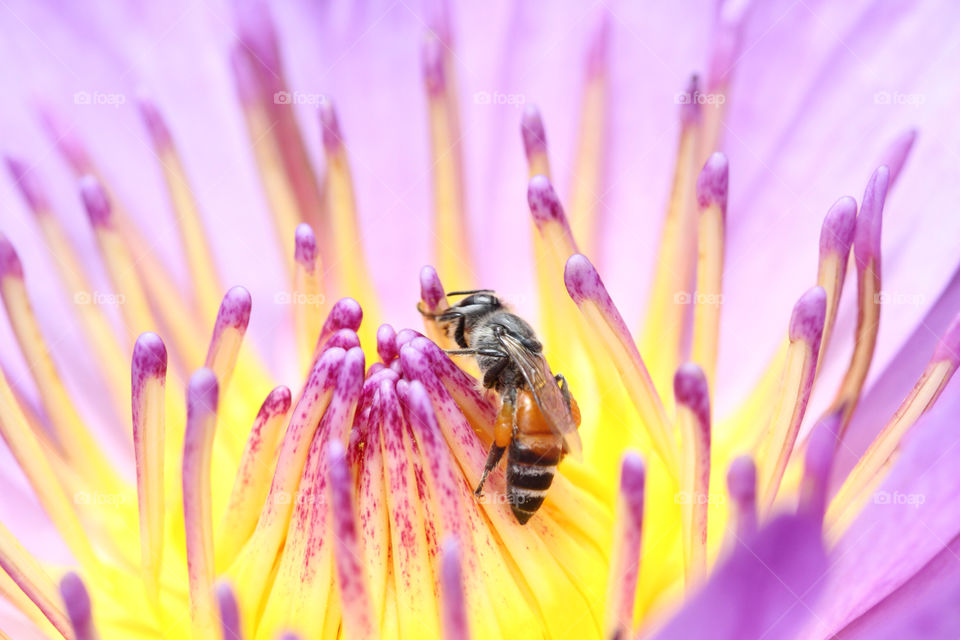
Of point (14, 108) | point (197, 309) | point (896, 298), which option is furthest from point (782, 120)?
point (14, 108)

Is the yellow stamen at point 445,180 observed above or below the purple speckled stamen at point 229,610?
above

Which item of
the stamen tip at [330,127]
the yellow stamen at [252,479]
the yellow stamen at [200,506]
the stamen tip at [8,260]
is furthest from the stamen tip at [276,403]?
the stamen tip at [330,127]

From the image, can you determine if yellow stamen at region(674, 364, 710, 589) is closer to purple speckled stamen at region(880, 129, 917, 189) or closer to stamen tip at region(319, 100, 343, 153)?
purple speckled stamen at region(880, 129, 917, 189)

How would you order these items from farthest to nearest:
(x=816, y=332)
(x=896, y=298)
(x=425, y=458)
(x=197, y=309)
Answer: (x=197, y=309) → (x=896, y=298) → (x=816, y=332) → (x=425, y=458)

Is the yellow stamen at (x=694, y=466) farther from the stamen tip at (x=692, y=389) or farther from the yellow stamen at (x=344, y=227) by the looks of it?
the yellow stamen at (x=344, y=227)

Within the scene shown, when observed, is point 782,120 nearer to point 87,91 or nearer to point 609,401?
point 609,401

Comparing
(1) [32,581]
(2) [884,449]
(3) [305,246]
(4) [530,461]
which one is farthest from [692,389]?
(1) [32,581]
